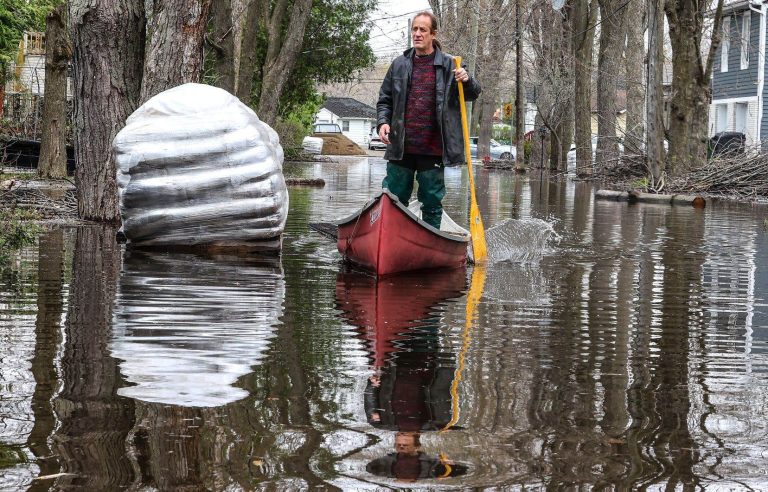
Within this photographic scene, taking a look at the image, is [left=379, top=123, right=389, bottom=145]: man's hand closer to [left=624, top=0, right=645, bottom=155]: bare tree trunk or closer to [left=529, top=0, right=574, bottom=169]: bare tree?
[left=624, top=0, right=645, bottom=155]: bare tree trunk

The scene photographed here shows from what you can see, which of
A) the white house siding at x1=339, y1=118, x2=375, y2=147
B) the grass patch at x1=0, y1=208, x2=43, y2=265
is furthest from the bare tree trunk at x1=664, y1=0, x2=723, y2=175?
the white house siding at x1=339, y1=118, x2=375, y2=147

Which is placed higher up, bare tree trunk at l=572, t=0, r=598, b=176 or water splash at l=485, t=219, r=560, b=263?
bare tree trunk at l=572, t=0, r=598, b=176

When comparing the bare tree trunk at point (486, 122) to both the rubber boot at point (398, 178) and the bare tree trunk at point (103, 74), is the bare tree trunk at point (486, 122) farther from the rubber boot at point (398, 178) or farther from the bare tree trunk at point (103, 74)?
the rubber boot at point (398, 178)

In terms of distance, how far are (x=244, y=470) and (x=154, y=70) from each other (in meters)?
8.42

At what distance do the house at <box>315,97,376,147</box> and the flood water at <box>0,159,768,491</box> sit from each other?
11525cm

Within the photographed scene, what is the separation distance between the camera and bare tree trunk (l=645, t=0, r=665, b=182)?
77.0ft

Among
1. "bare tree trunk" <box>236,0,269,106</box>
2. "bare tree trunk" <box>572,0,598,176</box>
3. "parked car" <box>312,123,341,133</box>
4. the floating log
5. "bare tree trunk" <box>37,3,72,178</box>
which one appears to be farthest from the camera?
"parked car" <box>312,123,341,133</box>

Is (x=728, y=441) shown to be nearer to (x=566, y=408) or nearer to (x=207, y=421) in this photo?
(x=566, y=408)

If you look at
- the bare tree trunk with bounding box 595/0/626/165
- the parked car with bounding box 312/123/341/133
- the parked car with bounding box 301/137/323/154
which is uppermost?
the bare tree trunk with bounding box 595/0/626/165

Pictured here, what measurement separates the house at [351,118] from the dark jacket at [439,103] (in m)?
Answer: 114

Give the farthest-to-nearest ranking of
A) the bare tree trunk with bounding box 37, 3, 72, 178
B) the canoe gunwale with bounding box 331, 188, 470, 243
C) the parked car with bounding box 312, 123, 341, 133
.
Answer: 1. the parked car with bounding box 312, 123, 341, 133
2. the bare tree trunk with bounding box 37, 3, 72, 178
3. the canoe gunwale with bounding box 331, 188, 470, 243

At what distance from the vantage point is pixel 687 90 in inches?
1008

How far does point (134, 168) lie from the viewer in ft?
32.7

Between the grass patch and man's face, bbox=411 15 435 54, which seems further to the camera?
the grass patch
